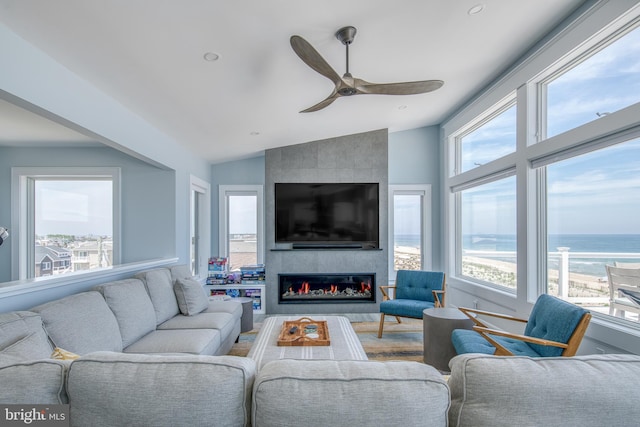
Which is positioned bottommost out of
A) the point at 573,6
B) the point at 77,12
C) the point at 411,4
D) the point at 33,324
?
the point at 33,324

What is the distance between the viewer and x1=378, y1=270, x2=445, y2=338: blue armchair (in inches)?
138

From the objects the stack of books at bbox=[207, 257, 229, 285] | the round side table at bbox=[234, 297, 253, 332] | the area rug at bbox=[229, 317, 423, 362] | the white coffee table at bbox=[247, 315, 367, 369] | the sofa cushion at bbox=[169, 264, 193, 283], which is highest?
the sofa cushion at bbox=[169, 264, 193, 283]

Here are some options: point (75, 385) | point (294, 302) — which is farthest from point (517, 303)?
point (75, 385)

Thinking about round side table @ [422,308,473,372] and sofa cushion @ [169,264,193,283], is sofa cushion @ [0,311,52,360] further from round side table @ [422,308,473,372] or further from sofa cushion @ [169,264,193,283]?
round side table @ [422,308,473,372]

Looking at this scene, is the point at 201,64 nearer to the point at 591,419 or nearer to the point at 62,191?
the point at 591,419

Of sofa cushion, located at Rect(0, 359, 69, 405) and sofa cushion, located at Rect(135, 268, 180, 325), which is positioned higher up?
sofa cushion, located at Rect(0, 359, 69, 405)

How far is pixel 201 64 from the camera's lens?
228cm

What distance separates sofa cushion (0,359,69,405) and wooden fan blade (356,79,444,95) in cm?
223

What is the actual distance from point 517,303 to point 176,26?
387 centimetres

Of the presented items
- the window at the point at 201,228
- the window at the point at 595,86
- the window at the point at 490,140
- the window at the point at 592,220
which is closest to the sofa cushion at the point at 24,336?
the window at the point at 201,228

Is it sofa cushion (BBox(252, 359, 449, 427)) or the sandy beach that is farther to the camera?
the sandy beach

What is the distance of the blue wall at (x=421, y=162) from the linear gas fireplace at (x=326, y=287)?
1.29 meters

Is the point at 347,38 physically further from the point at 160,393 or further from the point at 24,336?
the point at 24,336

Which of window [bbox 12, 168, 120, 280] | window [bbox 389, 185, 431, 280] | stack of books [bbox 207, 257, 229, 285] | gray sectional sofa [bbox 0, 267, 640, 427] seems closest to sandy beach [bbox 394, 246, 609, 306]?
window [bbox 389, 185, 431, 280]
